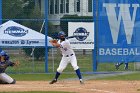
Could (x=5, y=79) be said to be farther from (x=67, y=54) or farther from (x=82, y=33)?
(x=82, y=33)

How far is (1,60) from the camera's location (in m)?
18.1

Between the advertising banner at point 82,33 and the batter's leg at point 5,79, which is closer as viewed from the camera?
the batter's leg at point 5,79

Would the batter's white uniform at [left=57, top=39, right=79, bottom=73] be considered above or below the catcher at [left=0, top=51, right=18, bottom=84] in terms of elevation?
above

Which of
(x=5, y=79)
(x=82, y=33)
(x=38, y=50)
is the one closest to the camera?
(x=5, y=79)

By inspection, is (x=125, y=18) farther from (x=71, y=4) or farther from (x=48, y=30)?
(x=71, y=4)

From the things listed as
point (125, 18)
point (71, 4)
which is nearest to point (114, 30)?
point (125, 18)

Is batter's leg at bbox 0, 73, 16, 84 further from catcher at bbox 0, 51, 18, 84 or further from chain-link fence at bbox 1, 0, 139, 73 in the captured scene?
chain-link fence at bbox 1, 0, 139, 73

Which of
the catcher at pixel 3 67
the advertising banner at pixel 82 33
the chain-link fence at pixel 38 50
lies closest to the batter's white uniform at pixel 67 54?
the catcher at pixel 3 67

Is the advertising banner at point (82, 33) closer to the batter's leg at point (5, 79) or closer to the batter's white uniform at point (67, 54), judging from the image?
the batter's white uniform at point (67, 54)

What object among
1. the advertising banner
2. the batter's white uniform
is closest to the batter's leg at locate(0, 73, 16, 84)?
the batter's white uniform

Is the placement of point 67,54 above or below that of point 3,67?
above

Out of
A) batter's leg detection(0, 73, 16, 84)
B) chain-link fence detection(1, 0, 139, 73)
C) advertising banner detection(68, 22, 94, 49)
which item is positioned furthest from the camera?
chain-link fence detection(1, 0, 139, 73)

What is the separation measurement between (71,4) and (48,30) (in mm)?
5224

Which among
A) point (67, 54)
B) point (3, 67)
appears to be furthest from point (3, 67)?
point (67, 54)
